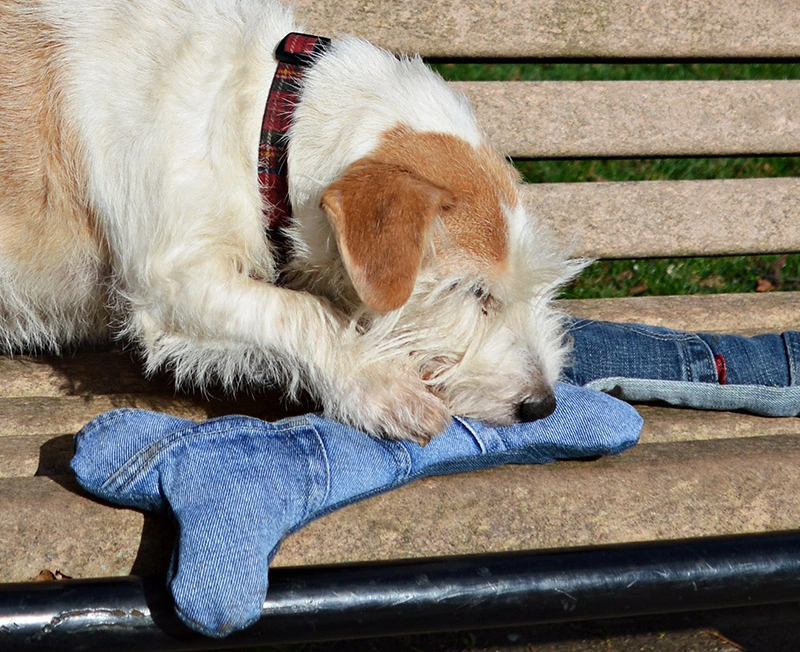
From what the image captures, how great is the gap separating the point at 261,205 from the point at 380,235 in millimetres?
449

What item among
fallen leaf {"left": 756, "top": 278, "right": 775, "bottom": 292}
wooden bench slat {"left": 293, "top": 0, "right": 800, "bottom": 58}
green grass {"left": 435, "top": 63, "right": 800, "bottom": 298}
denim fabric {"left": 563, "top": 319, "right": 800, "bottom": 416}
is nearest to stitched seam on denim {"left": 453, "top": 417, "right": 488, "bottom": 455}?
denim fabric {"left": 563, "top": 319, "right": 800, "bottom": 416}

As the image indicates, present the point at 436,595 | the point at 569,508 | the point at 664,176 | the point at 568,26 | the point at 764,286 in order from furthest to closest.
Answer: the point at 664,176 → the point at 764,286 → the point at 568,26 → the point at 569,508 → the point at 436,595

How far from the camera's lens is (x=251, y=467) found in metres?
1.68

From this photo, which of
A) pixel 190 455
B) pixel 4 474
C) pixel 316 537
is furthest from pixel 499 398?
pixel 4 474

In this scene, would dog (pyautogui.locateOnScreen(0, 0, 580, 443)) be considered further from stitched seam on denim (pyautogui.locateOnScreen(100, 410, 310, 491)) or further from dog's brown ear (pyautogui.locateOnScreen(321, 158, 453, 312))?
stitched seam on denim (pyautogui.locateOnScreen(100, 410, 310, 491))

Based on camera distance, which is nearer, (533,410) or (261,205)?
(533,410)

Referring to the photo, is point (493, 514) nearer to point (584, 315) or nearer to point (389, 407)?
point (389, 407)

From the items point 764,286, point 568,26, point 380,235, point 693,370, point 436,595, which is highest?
point 568,26

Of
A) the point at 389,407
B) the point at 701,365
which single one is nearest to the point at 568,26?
the point at 701,365

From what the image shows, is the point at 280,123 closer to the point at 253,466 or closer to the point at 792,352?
the point at 253,466

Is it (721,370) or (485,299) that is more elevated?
(485,299)

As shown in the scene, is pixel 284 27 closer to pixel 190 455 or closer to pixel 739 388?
pixel 190 455

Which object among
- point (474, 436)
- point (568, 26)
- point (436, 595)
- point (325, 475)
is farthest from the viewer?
point (568, 26)

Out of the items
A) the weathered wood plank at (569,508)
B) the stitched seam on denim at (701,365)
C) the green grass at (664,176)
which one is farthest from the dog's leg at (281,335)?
the green grass at (664,176)
